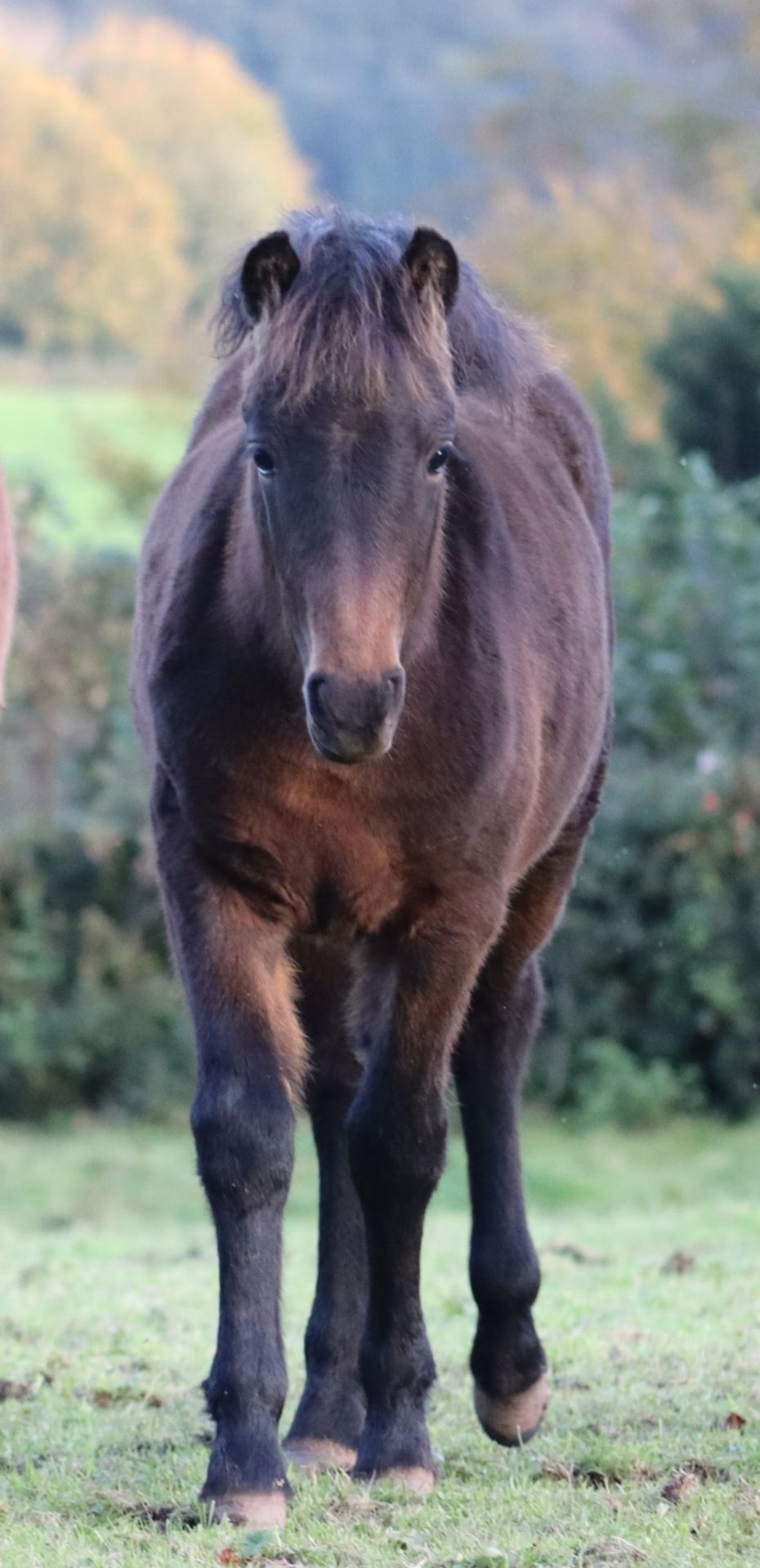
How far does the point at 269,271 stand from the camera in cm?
378

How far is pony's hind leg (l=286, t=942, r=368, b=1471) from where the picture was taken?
14.9 ft

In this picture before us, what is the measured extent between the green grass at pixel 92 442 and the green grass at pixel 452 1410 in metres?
7.67

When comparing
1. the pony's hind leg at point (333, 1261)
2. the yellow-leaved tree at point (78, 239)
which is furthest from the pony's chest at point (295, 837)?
the yellow-leaved tree at point (78, 239)

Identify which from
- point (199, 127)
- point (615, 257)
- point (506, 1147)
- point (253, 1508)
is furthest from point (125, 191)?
point (253, 1508)

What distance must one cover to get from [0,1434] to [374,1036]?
49.1 inches

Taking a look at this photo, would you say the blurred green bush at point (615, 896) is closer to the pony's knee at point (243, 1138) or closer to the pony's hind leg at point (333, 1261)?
the pony's hind leg at point (333, 1261)

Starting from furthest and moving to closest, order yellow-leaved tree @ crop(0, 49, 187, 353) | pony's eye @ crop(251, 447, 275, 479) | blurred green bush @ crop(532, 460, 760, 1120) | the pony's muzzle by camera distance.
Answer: yellow-leaved tree @ crop(0, 49, 187, 353) < blurred green bush @ crop(532, 460, 760, 1120) < pony's eye @ crop(251, 447, 275, 479) < the pony's muzzle

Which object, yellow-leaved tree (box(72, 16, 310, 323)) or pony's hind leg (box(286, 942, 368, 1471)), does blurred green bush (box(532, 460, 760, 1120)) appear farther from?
yellow-leaved tree (box(72, 16, 310, 323))

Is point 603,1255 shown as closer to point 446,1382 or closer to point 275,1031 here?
point 446,1382

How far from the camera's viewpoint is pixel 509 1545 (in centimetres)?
349

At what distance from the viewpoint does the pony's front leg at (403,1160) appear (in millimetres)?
4062

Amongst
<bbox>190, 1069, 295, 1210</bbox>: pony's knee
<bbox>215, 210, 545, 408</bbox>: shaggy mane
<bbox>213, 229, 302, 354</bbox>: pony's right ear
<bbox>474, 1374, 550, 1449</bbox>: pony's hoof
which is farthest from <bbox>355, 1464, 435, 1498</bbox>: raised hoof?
<bbox>213, 229, 302, 354</bbox>: pony's right ear

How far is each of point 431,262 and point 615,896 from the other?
26.5 feet

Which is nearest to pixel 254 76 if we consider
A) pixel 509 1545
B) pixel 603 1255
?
pixel 603 1255
